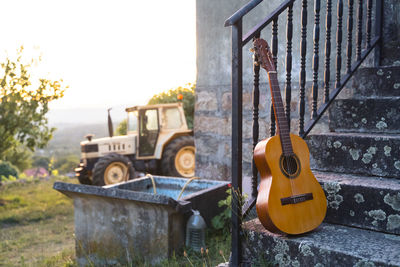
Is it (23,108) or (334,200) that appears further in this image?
(23,108)

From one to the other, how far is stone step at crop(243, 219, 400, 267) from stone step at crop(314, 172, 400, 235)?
1.7 inches

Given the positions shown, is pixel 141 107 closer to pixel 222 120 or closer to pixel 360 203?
Answer: pixel 222 120

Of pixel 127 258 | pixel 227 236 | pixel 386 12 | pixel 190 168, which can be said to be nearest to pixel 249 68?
pixel 386 12

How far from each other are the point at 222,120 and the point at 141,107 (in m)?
4.65

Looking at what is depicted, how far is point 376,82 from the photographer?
2920mm

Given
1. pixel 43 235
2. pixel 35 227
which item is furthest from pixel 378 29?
pixel 35 227

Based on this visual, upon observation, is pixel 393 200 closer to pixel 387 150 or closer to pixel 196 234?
pixel 387 150

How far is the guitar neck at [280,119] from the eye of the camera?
2112 millimetres

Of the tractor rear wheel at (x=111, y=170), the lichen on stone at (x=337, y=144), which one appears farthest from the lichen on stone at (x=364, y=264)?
the tractor rear wheel at (x=111, y=170)

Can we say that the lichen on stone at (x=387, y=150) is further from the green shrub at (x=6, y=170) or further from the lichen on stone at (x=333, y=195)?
the green shrub at (x=6, y=170)

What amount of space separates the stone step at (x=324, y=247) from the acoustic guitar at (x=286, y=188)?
0.24 feet

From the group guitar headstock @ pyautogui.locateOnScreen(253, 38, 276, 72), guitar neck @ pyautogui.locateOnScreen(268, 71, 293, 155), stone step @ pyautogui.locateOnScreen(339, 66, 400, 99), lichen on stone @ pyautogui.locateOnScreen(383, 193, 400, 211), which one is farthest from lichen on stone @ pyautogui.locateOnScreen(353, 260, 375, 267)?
stone step @ pyautogui.locateOnScreen(339, 66, 400, 99)

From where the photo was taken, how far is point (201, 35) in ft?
14.7

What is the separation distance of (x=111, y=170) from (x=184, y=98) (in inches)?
127
